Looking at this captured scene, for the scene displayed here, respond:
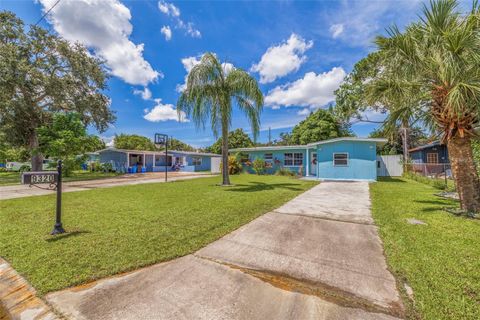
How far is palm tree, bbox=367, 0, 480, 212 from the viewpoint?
4578 millimetres

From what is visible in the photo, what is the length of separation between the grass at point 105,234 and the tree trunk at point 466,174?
471cm

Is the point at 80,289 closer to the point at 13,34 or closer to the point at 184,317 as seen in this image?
the point at 184,317

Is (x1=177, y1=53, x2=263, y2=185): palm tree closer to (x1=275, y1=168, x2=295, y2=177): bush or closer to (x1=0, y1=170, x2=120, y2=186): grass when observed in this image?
(x1=275, y1=168, x2=295, y2=177): bush

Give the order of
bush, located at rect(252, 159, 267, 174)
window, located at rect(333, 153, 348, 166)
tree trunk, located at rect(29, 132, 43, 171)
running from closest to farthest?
window, located at rect(333, 153, 348, 166), tree trunk, located at rect(29, 132, 43, 171), bush, located at rect(252, 159, 267, 174)

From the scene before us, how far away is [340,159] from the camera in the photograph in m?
14.1

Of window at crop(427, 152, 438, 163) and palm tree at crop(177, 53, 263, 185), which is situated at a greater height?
palm tree at crop(177, 53, 263, 185)

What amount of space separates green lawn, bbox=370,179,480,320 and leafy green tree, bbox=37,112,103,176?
18535mm

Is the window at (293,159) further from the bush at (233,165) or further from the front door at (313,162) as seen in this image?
the bush at (233,165)

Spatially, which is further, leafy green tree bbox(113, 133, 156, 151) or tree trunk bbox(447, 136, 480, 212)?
leafy green tree bbox(113, 133, 156, 151)

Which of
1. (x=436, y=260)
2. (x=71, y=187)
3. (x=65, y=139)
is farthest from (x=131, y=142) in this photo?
(x=436, y=260)

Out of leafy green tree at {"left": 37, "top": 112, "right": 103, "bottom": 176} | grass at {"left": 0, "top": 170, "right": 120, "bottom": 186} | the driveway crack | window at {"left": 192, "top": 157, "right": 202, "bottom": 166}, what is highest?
leafy green tree at {"left": 37, "top": 112, "right": 103, "bottom": 176}

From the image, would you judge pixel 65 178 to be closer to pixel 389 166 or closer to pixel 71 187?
pixel 71 187

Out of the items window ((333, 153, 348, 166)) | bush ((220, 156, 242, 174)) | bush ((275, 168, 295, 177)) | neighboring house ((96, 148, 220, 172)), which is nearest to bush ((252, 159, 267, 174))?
bush ((275, 168, 295, 177))

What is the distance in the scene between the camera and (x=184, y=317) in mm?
1870
